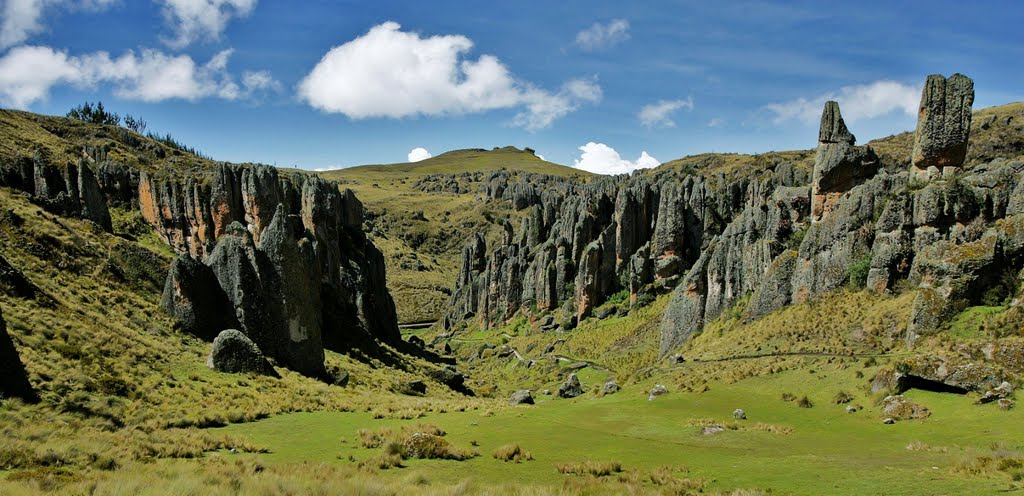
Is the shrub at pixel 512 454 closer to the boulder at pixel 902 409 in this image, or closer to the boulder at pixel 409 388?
the boulder at pixel 902 409

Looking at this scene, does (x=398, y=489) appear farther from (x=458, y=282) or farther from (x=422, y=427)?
(x=458, y=282)

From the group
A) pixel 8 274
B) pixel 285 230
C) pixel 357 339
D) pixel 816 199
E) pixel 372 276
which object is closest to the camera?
pixel 8 274

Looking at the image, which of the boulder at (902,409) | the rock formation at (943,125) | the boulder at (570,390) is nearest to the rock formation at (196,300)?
the boulder at (570,390)

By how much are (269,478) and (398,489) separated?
305cm

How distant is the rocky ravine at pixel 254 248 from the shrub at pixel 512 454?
2240cm

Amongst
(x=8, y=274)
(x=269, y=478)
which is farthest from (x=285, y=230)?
(x=269, y=478)

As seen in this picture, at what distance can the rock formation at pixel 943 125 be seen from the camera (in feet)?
123

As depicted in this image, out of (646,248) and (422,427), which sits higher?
(646,248)

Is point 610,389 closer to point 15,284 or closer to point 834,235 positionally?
point 834,235

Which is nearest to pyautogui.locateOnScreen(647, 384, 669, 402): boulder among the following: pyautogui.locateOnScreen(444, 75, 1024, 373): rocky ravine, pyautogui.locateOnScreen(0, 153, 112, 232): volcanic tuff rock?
pyautogui.locateOnScreen(444, 75, 1024, 373): rocky ravine

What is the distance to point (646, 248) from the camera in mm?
76312

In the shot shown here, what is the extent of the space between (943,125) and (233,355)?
149 ft

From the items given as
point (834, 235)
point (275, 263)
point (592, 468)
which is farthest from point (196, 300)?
point (834, 235)

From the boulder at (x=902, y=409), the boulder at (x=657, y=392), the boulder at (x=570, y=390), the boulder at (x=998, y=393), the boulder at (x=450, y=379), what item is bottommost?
the boulder at (x=450, y=379)
